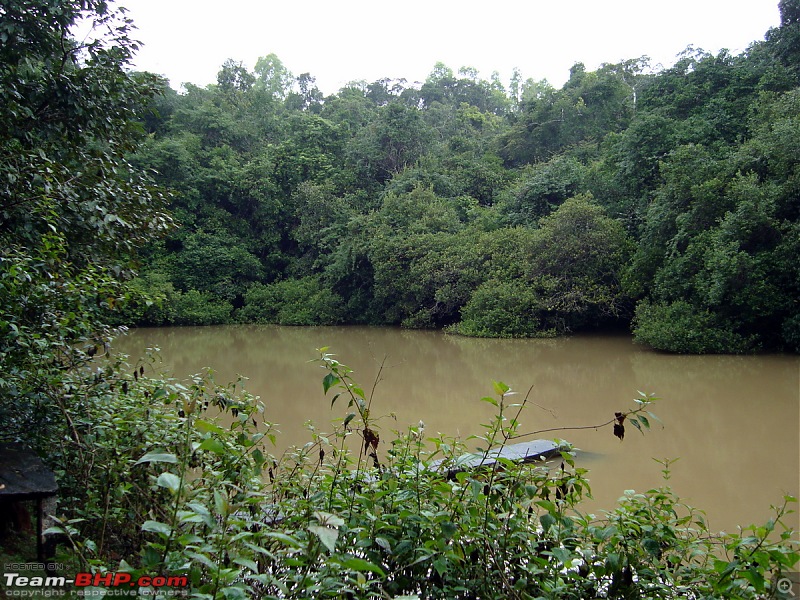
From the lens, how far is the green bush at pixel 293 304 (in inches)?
676

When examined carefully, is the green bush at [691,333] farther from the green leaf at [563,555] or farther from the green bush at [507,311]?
the green leaf at [563,555]

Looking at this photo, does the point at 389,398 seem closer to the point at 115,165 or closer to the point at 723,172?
the point at 115,165

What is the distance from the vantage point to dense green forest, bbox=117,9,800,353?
396 inches

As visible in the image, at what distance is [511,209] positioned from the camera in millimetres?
15891

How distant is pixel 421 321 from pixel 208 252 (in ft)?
23.1

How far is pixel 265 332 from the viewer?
52.2 ft

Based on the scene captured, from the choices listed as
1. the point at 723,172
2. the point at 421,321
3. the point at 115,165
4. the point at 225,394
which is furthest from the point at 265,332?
the point at 225,394

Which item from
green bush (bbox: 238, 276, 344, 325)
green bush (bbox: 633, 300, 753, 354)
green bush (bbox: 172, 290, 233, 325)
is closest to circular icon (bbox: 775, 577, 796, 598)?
green bush (bbox: 633, 300, 753, 354)

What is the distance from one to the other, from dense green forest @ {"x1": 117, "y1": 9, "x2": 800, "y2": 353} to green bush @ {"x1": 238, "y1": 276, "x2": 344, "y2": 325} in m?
0.06

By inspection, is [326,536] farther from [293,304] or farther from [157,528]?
[293,304]

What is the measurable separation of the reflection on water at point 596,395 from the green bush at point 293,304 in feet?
10.2

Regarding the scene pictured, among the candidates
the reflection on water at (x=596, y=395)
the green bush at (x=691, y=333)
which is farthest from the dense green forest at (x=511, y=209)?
the reflection on water at (x=596, y=395)

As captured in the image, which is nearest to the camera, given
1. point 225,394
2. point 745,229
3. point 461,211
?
point 225,394

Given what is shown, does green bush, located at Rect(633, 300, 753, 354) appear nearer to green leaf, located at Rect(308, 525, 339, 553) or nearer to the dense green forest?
the dense green forest
